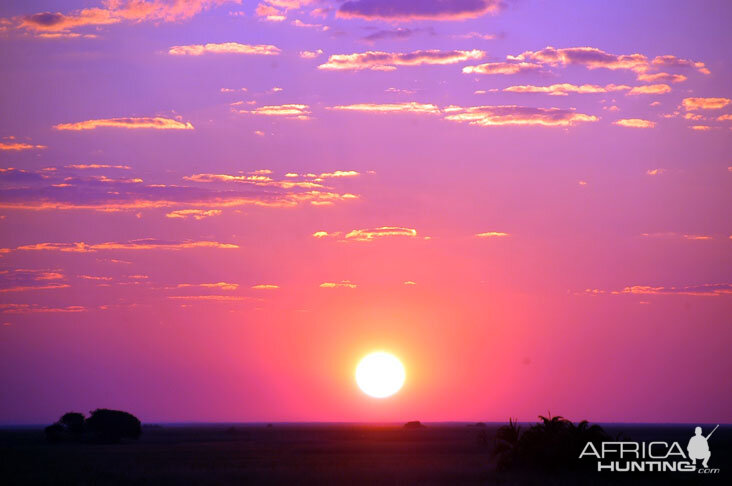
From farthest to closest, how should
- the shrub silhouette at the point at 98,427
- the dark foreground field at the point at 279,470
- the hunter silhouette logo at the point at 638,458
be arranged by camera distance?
the shrub silhouette at the point at 98,427 < the hunter silhouette logo at the point at 638,458 < the dark foreground field at the point at 279,470

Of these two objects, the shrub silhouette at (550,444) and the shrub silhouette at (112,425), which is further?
the shrub silhouette at (112,425)

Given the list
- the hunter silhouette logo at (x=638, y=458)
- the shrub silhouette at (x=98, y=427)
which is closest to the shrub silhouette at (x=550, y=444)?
the hunter silhouette logo at (x=638, y=458)

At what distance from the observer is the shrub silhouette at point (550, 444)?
44750mm

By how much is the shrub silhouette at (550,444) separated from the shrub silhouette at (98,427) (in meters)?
65.8

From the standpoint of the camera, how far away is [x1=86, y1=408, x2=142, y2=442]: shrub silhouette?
104 meters

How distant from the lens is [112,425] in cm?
10575

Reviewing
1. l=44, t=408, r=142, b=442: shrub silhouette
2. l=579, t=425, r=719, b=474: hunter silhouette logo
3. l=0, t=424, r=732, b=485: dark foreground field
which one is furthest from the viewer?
l=44, t=408, r=142, b=442: shrub silhouette

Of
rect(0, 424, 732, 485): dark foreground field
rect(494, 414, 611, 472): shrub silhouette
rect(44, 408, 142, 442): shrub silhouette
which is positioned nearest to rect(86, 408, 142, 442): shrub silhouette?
rect(44, 408, 142, 442): shrub silhouette

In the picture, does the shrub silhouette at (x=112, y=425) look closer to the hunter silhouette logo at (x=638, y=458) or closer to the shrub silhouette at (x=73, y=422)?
the shrub silhouette at (x=73, y=422)

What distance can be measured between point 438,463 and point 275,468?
10.1 metres

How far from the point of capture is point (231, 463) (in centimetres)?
5844

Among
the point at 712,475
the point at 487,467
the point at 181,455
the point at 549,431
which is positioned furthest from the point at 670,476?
the point at 181,455

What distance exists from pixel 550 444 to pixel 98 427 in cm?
7253

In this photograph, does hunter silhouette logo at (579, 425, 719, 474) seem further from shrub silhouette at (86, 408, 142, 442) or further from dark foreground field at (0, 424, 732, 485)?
shrub silhouette at (86, 408, 142, 442)
